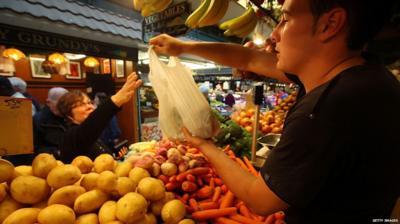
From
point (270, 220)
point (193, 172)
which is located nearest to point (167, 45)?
point (193, 172)

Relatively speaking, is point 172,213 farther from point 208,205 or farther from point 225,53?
point 225,53

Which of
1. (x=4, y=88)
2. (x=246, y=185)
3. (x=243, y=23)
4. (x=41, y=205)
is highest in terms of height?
(x=243, y=23)

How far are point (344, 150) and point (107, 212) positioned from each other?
0.81 metres

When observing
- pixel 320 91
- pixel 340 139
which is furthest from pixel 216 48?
pixel 340 139

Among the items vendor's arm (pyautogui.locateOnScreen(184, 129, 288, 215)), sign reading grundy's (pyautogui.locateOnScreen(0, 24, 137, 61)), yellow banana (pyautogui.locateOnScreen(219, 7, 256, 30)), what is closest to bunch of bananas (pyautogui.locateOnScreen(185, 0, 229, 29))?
yellow banana (pyautogui.locateOnScreen(219, 7, 256, 30))

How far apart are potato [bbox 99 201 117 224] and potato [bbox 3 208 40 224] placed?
0.22m

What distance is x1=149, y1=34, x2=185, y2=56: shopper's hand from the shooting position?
1.29 metres

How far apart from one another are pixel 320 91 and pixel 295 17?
0.81 ft

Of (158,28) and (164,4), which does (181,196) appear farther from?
(158,28)

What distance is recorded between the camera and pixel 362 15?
570mm

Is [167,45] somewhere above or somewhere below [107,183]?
above

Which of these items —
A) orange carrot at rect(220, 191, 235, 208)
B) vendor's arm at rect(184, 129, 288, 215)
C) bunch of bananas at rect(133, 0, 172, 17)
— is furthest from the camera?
bunch of bananas at rect(133, 0, 172, 17)

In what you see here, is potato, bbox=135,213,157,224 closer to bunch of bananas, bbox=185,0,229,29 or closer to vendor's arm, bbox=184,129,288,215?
vendor's arm, bbox=184,129,288,215

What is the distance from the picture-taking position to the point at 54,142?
244 cm
